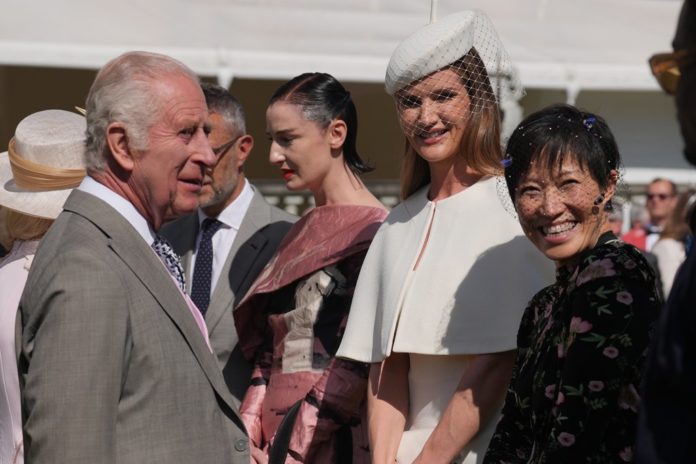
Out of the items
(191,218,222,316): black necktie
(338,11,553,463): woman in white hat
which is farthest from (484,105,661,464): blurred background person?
(191,218,222,316): black necktie

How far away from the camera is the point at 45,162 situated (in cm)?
375

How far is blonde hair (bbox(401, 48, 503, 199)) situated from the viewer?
12.1 ft

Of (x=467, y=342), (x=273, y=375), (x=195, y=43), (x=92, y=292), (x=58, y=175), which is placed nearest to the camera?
(x=92, y=292)

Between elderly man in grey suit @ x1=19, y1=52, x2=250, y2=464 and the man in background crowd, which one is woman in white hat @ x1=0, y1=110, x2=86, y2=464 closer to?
elderly man in grey suit @ x1=19, y1=52, x2=250, y2=464

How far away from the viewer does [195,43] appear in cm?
771

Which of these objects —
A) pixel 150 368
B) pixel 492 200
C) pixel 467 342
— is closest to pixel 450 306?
pixel 467 342

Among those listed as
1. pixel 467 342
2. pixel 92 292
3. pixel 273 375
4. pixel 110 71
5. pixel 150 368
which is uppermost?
pixel 110 71

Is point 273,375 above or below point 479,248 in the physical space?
below

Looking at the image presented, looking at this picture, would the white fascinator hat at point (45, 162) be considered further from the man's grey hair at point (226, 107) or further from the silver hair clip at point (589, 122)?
the silver hair clip at point (589, 122)

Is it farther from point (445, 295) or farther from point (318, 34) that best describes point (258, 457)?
point (318, 34)

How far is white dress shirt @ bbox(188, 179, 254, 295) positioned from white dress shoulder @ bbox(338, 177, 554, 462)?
1264 millimetres

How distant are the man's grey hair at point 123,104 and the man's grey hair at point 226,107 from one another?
201cm

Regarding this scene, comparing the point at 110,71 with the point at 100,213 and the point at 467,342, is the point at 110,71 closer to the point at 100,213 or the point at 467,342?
the point at 100,213

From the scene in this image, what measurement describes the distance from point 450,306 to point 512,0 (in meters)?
5.57
